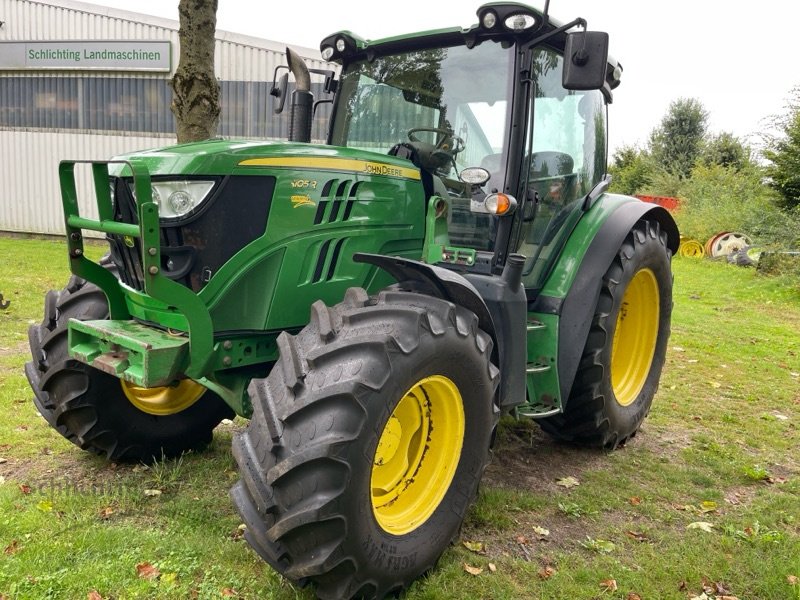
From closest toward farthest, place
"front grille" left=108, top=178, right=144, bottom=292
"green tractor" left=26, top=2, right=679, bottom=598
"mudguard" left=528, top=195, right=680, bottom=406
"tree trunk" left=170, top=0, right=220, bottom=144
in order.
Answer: "green tractor" left=26, top=2, right=679, bottom=598 → "front grille" left=108, top=178, right=144, bottom=292 → "mudguard" left=528, top=195, right=680, bottom=406 → "tree trunk" left=170, top=0, right=220, bottom=144

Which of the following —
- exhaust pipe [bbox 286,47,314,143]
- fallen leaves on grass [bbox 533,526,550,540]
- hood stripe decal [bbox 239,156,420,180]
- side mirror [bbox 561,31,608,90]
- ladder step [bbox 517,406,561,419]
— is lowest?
fallen leaves on grass [bbox 533,526,550,540]

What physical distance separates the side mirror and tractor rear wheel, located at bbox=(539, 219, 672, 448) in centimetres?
130

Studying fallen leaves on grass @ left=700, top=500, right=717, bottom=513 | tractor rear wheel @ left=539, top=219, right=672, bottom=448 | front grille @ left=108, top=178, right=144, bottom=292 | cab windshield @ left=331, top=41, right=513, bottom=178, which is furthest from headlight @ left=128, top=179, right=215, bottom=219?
fallen leaves on grass @ left=700, top=500, right=717, bottom=513

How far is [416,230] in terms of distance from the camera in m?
3.54

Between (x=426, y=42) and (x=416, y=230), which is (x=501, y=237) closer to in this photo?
(x=416, y=230)

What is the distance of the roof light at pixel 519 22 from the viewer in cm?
337

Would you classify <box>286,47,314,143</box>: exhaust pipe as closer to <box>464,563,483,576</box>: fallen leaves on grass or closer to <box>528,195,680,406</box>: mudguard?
<box>528,195,680,406</box>: mudguard

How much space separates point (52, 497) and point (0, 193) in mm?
14824

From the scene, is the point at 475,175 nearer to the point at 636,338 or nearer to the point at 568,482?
the point at 568,482

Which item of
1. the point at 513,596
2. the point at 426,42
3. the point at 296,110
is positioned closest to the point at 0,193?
the point at 296,110

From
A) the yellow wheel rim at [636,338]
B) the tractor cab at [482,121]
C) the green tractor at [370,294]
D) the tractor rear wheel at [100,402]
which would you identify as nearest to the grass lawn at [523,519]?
the tractor rear wheel at [100,402]

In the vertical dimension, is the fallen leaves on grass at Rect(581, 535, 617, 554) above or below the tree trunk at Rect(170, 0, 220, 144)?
below

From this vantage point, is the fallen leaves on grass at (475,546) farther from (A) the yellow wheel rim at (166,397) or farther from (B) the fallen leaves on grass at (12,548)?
(B) the fallen leaves on grass at (12,548)

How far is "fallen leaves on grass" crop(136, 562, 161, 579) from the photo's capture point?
2.70 metres
